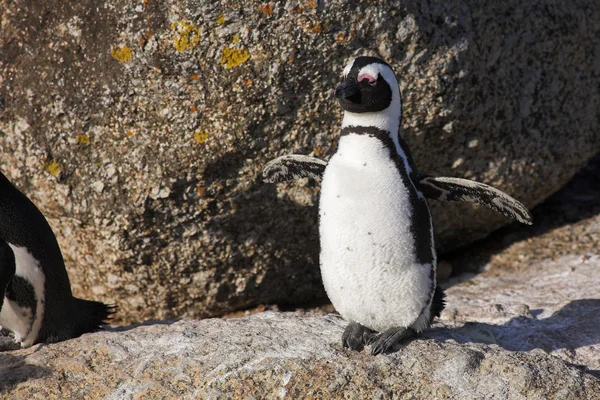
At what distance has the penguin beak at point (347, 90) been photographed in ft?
8.56

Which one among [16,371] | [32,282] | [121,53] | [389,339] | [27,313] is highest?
[121,53]

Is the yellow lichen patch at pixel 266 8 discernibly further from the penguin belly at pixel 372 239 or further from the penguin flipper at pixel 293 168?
the penguin belly at pixel 372 239

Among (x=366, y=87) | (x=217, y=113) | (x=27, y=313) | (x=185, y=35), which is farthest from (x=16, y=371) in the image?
(x=366, y=87)

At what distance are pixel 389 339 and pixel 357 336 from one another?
0.12 meters

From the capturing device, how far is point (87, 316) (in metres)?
3.11

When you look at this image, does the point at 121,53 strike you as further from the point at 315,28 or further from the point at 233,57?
the point at 315,28

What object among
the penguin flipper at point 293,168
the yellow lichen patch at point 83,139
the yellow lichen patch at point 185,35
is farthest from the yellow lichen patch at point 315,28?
the yellow lichen patch at point 83,139

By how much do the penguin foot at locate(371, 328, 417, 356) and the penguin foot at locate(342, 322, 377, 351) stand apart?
0.04 metres

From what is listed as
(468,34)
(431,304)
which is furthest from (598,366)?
(468,34)

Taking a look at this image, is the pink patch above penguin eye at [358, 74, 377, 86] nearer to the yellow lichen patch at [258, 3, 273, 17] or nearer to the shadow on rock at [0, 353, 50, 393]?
the yellow lichen patch at [258, 3, 273, 17]

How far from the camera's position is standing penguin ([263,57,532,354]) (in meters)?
2.66

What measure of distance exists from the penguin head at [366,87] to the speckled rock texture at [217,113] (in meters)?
0.70

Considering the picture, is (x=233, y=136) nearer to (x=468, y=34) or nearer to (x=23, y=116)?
(x=23, y=116)

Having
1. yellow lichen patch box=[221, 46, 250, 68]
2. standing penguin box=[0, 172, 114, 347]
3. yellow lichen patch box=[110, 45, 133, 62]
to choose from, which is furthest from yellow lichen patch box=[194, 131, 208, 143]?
standing penguin box=[0, 172, 114, 347]
